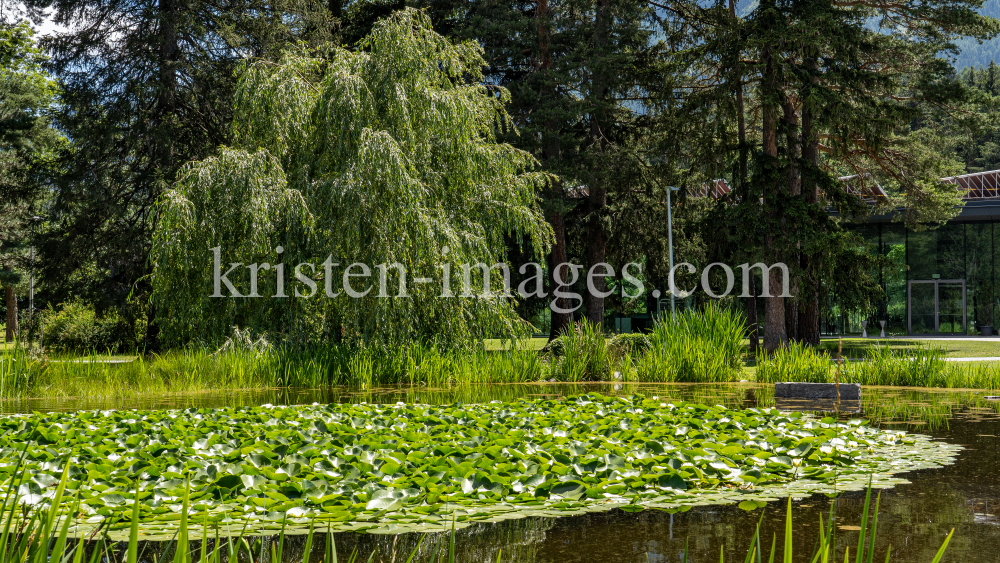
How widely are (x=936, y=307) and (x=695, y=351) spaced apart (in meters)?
22.1

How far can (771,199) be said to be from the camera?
18375 millimetres

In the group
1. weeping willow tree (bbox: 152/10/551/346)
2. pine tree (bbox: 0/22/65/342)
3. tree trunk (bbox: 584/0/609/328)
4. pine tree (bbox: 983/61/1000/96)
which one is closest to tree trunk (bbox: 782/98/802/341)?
tree trunk (bbox: 584/0/609/328)

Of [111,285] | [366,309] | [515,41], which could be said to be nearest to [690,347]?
[366,309]

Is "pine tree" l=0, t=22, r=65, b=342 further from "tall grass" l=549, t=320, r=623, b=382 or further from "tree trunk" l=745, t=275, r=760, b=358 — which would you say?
"tree trunk" l=745, t=275, r=760, b=358

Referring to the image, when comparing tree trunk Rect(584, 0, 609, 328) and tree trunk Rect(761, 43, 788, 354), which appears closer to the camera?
tree trunk Rect(761, 43, 788, 354)

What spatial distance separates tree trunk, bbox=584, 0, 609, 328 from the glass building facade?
10.3 meters

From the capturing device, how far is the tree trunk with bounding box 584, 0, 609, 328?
21125 millimetres

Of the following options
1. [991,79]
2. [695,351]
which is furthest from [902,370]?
[991,79]

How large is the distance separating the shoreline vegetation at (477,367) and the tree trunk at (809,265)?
5.57 m

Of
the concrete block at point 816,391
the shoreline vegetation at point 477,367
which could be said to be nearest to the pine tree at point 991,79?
the shoreline vegetation at point 477,367

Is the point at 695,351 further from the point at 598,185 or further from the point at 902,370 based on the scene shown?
the point at 598,185

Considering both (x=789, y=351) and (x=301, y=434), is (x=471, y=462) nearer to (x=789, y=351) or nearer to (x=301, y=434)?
(x=301, y=434)

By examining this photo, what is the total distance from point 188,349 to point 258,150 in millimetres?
3309

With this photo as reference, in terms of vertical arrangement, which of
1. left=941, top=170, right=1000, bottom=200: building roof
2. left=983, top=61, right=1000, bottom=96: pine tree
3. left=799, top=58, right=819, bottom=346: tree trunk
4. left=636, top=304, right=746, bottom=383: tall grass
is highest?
left=983, top=61, right=1000, bottom=96: pine tree
